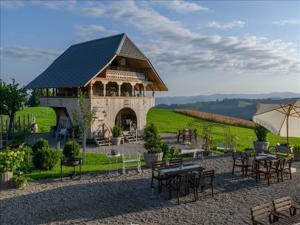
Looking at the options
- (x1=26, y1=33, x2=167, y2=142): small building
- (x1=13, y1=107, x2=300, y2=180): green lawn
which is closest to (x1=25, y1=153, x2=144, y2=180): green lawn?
(x1=13, y1=107, x2=300, y2=180): green lawn

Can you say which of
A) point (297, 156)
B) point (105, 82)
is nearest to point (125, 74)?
point (105, 82)

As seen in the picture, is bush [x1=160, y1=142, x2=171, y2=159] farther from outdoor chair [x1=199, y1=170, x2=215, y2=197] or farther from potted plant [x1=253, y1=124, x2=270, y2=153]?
potted plant [x1=253, y1=124, x2=270, y2=153]

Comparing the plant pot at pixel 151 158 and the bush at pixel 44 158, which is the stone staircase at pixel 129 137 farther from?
the bush at pixel 44 158

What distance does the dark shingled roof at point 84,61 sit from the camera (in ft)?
88.9

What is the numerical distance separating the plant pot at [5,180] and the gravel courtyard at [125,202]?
707 mm

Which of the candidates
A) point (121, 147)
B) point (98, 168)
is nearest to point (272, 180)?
point (98, 168)

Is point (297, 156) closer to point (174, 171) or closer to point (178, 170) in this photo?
point (178, 170)

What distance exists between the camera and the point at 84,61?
30.4m

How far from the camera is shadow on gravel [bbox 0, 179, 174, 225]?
34.2 feet

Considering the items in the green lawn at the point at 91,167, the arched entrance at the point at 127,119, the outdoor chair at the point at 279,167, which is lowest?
the green lawn at the point at 91,167

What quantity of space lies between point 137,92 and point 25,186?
2100 centimetres

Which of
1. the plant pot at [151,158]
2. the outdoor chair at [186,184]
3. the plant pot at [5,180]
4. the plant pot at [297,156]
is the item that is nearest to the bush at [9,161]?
the plant pot at [5,180]

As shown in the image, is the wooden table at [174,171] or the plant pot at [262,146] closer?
the wooden table at [174,171]

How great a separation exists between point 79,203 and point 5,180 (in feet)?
13.7
